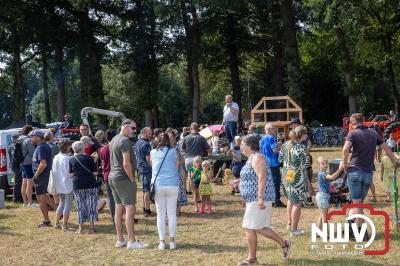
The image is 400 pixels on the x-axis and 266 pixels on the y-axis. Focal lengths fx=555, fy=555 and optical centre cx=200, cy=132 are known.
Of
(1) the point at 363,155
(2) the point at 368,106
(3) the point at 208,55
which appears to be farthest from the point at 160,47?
(1) the point at 363,155

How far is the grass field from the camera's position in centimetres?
716

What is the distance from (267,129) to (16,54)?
83.2ft

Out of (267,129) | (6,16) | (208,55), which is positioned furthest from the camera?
(208,55)

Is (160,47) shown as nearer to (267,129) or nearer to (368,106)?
(368,106)

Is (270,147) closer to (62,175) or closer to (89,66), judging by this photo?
(62,175)

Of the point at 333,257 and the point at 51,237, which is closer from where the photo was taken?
the point at 333,257

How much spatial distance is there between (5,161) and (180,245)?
6664 millimetres

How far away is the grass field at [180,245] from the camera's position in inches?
282

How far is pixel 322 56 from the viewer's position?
42.5m

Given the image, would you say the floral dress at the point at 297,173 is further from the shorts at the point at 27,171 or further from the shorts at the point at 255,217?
the shorts at the point at 27,171

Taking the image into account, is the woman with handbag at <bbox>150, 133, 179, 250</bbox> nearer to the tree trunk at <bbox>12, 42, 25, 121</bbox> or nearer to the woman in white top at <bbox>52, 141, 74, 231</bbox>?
the woman in white top at <bbox>52, 141, 74, 231</bbox>

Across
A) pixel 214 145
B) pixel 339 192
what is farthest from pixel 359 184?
pixel 214 145

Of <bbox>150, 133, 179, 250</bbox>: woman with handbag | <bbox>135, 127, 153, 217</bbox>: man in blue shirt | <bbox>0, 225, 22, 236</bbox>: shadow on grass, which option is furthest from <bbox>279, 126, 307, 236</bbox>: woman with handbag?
<bbox>0, 225, 22, 236</bbox>: shadow on grass

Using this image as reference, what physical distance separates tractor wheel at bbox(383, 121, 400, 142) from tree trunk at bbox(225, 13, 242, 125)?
1753 centimetres
